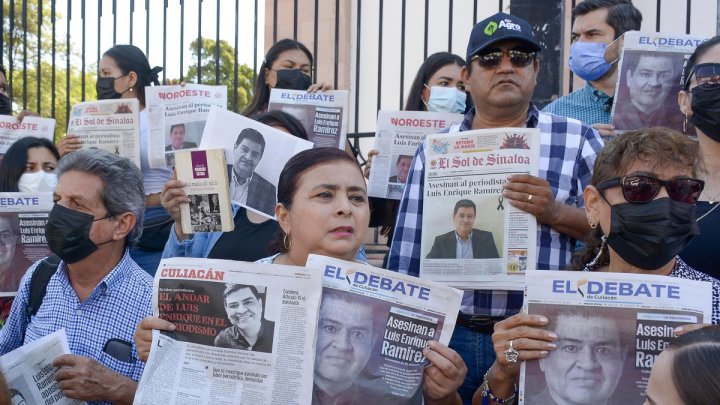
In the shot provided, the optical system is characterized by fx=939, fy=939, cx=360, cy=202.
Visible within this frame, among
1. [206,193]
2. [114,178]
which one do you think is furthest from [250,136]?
[114,178]

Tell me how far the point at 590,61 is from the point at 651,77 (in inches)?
29.1

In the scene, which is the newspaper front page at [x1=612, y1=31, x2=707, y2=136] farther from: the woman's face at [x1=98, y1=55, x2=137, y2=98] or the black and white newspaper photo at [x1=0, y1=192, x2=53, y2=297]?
the woman's face at [x1=98, y1=55, x2=137, y2=98]

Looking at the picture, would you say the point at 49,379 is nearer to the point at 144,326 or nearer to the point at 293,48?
the point at 144,326

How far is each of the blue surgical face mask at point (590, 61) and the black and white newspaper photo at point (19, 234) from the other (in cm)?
274

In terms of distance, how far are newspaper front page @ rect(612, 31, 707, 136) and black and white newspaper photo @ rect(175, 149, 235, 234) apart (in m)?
1.76

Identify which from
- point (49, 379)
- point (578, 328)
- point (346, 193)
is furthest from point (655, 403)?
point (49, 379)

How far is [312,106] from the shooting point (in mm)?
5129

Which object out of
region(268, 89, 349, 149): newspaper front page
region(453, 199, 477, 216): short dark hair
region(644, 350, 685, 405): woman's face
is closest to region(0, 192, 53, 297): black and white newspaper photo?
region(268, 89, 349, 149): newspaper front page

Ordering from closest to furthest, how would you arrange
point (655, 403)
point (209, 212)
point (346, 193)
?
point (655, 403) → point (346, 193) → point (209, 212)

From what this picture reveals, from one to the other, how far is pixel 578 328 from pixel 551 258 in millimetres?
1033

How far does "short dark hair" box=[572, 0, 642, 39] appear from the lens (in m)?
4.88

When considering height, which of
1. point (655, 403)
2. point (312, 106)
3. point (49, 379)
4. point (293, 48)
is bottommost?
point (49, 379)

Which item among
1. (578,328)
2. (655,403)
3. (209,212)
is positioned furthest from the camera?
(209,212)

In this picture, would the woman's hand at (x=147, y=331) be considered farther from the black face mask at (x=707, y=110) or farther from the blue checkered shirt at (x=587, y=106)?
the blue checkered shirt at (x=587, y=106)
